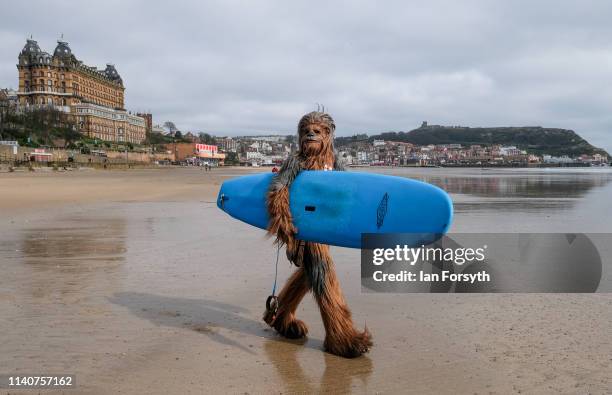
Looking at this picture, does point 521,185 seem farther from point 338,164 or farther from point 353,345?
point 353,345

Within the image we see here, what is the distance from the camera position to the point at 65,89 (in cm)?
13712

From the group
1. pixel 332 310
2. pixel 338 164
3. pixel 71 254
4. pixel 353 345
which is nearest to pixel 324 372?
pixel 353 345

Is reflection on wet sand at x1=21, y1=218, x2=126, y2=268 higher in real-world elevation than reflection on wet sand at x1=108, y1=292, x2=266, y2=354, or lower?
higher

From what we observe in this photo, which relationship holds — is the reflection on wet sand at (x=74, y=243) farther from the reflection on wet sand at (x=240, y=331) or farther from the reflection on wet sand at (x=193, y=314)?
the reflection on wet sand at (x=240, y=331)

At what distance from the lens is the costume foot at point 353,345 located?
4426 mm

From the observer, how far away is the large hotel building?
13088 cm

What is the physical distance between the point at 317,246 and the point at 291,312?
0.87m

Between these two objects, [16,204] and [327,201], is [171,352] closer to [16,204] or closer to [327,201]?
[327,201]

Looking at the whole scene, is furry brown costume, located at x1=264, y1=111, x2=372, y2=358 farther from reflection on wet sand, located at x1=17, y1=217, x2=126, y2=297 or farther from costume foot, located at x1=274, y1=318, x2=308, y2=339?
reflection on wet sand, located at x1=17, y1=217, x2=126, y2=297

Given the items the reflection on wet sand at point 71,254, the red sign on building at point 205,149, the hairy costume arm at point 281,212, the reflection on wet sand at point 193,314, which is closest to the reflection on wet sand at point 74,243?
the reflection on wet sand at point 71,254

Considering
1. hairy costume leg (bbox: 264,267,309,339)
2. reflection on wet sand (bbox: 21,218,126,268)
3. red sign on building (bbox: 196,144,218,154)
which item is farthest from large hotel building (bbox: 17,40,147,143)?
hairy costume leg (bbox: 264,267,309,339)

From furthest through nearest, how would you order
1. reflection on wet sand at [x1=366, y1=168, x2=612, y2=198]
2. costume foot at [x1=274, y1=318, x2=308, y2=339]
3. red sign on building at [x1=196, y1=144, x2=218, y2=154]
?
1. red sign on building at [x1=196, y1=144, x2=218, y2=154]
2. reflection on wet sand at [x1=366, y1=168, x2=612, y2=198]
3. costume foot at [x1=274, y1=318, x2=308, y2=339]

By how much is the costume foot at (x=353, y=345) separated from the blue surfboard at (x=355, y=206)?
0.80 metres

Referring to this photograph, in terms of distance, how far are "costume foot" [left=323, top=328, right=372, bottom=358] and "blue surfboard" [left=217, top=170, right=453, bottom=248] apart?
804mm
